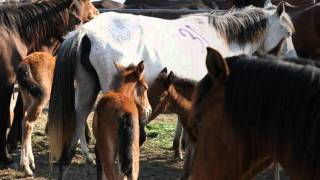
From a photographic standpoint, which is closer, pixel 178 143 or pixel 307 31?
pixel 178 143

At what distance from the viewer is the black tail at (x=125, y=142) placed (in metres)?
4.06

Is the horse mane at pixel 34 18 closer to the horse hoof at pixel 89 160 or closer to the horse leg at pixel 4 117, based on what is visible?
the horse leg at pixel 4 117

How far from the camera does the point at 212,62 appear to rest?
1838 mm

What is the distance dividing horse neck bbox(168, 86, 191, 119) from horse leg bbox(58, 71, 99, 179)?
0.69 m

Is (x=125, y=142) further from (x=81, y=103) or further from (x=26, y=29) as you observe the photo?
(x=26, y=29)

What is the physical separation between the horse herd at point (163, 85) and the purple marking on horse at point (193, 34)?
0.04 ft

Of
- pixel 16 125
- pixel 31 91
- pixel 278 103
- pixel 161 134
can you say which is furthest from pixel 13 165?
pixel 278 103

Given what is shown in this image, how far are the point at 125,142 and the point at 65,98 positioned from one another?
1.18 m

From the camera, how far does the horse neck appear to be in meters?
5.03

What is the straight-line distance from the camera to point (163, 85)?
4.93 metres

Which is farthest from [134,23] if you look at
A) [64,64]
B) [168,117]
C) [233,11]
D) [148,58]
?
[168,117]

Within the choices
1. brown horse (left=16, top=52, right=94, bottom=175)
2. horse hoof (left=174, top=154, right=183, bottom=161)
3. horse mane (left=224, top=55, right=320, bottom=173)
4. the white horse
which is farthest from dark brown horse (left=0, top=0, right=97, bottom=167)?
horse mane (left=224, top=55, right=320, bottom=173)

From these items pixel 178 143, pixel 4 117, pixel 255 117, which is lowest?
pixel 178 143

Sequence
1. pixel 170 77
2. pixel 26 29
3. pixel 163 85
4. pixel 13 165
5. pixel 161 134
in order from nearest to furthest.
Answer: pixel 170 77
pixel 163 85
pixel 13 165
pixel 26 29
pixel 161 134
